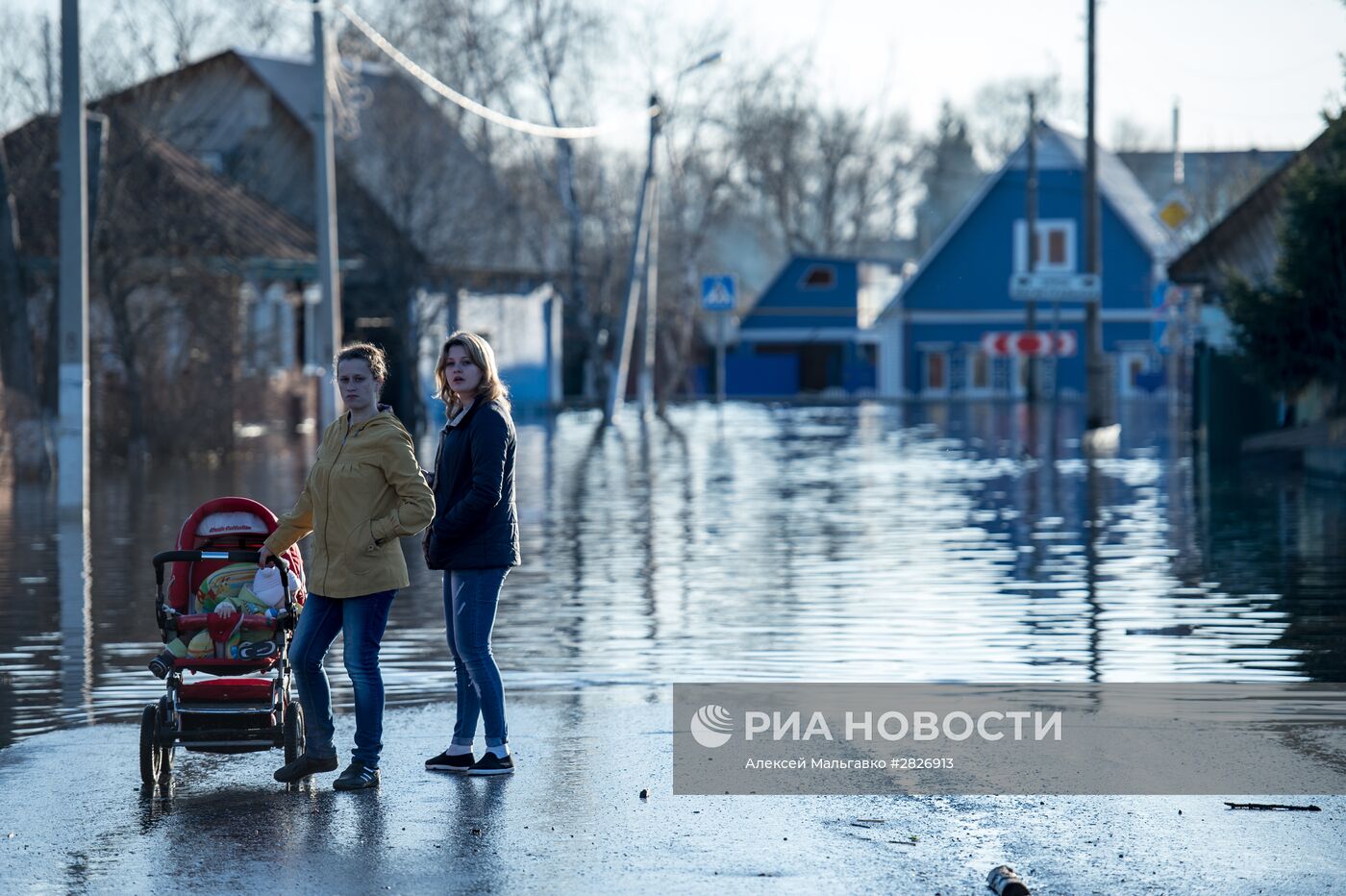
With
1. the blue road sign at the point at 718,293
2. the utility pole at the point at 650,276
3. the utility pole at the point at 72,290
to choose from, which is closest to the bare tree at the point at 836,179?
the utility pole at the point at 650,276

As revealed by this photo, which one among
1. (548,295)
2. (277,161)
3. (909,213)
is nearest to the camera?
(277,161)

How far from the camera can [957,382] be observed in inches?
3113

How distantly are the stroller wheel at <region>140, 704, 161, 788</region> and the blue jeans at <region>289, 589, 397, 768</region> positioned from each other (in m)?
0.51

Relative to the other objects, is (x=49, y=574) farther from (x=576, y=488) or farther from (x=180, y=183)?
(x=180, y=183)

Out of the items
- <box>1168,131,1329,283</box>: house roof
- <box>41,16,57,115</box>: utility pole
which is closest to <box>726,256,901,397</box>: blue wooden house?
<box>1168,131,1329,283</box>: house roof

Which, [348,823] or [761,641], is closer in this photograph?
[348,823]

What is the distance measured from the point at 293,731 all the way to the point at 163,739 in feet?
1.58

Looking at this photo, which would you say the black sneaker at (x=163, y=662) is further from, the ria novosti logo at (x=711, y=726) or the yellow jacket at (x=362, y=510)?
the ria novosti logo at (x=711, y=726)

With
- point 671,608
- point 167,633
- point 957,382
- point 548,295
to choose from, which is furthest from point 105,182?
point 957,382

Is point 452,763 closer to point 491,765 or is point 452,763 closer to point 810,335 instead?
point 491,765

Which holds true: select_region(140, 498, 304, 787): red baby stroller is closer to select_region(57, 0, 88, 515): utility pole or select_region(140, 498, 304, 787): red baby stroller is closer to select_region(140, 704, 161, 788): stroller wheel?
select_region(140, 704, 161, 788): stroller wheel

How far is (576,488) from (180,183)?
10.4 meters

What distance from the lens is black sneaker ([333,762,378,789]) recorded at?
25.1 feet

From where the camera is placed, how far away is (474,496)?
795 cm
